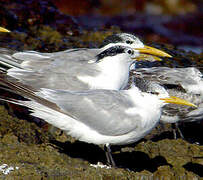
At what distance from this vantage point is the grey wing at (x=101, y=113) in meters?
4.61

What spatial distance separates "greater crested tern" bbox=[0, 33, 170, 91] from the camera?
17.9 ft

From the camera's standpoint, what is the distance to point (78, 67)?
5.61 m

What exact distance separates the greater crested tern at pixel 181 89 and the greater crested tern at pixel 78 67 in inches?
13.4

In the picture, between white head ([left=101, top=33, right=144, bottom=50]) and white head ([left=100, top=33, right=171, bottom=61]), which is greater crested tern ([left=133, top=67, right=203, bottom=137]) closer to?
white head ([left=100, top=33, right=171, bottom=61])

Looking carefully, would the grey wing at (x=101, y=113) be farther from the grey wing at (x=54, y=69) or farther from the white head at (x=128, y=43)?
the white head at (x=128, y=43)

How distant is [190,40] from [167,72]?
6.29 metres

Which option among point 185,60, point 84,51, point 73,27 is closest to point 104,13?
point 73,27

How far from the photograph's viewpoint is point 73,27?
8562mm

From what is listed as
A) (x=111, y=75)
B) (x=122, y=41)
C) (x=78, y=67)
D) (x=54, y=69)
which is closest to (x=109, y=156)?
(x=111, y=75)

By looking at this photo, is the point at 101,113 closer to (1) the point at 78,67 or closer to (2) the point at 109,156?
(2) the point at 109,156

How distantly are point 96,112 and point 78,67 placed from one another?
114cm

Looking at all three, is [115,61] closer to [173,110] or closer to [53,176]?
[173,110]

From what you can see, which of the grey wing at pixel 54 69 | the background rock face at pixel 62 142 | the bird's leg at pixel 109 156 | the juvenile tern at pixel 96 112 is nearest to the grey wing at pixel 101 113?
the juvenile tern at pixel 96 112

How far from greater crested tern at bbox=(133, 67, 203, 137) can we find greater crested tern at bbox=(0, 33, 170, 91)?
1.12ft
